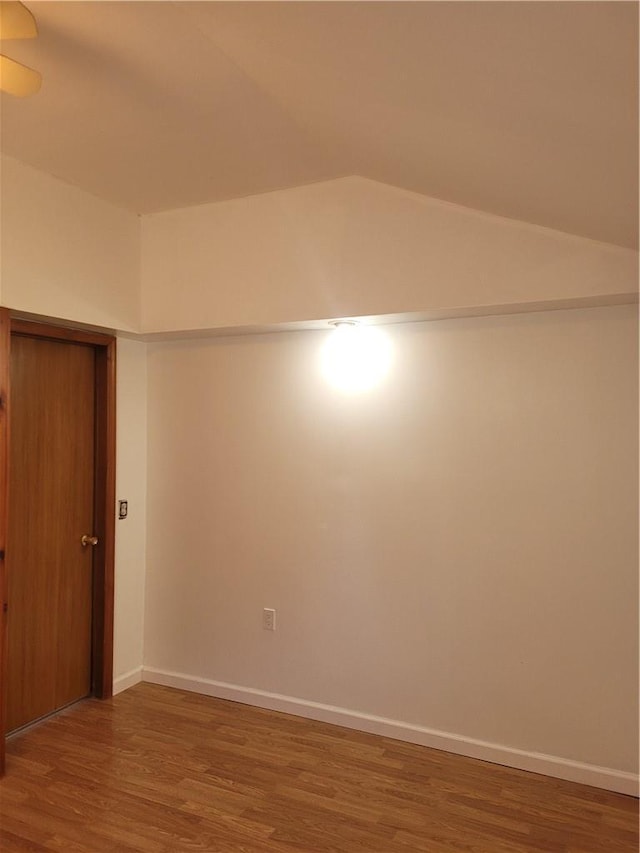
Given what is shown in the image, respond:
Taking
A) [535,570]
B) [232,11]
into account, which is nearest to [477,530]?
[535,570]

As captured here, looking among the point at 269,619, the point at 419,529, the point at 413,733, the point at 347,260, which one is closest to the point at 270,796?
the point at 413,733

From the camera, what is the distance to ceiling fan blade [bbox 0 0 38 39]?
5.11 ft

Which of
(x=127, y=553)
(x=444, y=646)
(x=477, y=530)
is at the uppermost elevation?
(x=477, y=530)

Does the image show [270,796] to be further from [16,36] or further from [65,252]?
[16,36]

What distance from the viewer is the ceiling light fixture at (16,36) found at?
61.8 inches

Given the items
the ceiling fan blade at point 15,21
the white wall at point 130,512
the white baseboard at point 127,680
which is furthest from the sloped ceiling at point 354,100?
the white baseboard at point 127,680

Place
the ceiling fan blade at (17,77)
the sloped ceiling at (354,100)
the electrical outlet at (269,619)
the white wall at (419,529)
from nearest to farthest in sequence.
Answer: the sloped ceiling at (354,100) → the ceiling fan blade at (17,77) → the white wall at (419,529) → the electrical outlet at (269,619)

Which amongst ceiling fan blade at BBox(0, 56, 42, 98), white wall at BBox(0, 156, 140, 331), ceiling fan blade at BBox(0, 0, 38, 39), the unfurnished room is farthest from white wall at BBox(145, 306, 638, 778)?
ceiling fan blade at BBox(0, 0, 38, 39)

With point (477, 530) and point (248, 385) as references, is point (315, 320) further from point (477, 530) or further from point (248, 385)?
point (477, 530)

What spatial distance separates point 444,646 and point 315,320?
174cm

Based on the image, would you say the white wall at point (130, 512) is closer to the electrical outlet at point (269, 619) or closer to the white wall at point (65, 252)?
the white wall at point (65, 252)

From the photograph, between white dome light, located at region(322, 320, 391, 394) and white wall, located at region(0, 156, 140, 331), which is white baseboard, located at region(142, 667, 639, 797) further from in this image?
white wall, located at region(0, 156, 140, 331)

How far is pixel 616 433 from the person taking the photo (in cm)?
272

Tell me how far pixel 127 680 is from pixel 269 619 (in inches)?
39.9
